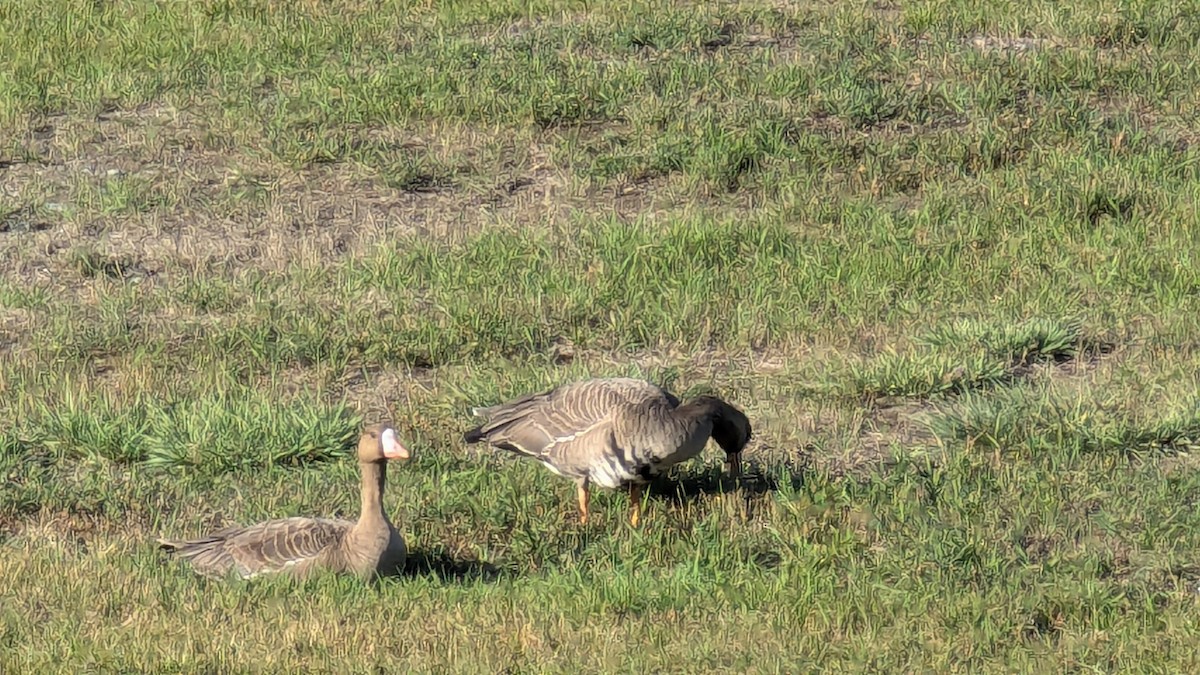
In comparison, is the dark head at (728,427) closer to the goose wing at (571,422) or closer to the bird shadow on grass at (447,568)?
the goose wing at (571,422)

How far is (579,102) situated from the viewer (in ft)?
46.5

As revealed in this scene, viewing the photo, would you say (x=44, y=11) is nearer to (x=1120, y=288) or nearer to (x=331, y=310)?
(x=331, y=310)

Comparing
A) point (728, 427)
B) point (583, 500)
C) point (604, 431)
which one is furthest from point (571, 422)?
point (728, 427)

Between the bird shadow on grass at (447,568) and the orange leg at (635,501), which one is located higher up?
the orange leg at (635,501)

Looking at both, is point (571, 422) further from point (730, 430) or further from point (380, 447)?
point (380, 447)

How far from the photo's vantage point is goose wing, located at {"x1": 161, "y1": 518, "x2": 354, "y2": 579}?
24.6 feet

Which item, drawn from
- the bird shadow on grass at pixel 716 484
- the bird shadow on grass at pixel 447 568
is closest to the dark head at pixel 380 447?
the bird shadow on grass at pixel 447 568

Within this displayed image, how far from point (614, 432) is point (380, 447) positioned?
45.4 inches

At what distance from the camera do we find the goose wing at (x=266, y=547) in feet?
24.6

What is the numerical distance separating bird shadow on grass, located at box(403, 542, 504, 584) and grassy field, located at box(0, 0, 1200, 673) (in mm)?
25

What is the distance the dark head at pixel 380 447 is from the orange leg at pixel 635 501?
1220mm

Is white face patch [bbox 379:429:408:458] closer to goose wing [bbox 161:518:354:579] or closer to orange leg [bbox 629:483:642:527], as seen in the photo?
goose wing [bbox 161:518:354:579]

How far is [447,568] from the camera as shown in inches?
312

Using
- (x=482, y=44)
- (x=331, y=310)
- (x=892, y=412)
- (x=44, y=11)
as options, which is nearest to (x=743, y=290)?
(x=892, y=412)
